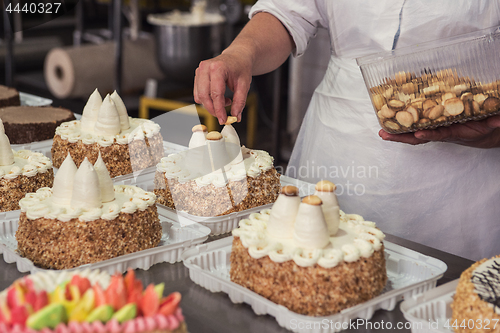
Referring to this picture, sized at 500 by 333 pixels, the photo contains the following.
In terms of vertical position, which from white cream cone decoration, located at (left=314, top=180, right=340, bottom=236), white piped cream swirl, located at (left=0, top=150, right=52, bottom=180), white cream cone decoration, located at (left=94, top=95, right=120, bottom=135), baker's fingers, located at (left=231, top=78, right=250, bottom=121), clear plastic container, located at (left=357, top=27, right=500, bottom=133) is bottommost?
white piped cream swirl, located at (left=0, top=150, right=52, bottom=180)

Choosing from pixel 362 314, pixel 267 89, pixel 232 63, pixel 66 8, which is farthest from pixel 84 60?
pixel 362 314

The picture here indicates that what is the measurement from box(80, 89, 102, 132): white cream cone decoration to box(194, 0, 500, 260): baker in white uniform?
1.55ft

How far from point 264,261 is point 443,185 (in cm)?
86

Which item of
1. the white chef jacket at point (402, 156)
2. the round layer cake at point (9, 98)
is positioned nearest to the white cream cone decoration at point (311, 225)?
the white chef jacket at point (402, 156)

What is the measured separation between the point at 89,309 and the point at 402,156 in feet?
3.88

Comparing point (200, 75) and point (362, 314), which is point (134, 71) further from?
point (362, 314)

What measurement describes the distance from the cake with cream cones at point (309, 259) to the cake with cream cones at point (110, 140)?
0.80 metres

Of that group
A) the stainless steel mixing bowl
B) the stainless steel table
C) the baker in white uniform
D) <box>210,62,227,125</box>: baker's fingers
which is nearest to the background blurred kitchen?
the stainless steel mixing bowl

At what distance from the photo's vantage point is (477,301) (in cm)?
94

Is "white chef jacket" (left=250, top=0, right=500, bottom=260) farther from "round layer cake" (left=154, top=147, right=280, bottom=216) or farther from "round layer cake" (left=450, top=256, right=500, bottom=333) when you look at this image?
"round layer cake" (left=450, top=256, right=500, bottom=333)

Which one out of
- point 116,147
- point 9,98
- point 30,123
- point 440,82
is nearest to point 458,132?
point 440,82

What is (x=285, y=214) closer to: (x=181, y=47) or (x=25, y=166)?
(x=25, y=166)

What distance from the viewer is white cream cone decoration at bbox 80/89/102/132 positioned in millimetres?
1883

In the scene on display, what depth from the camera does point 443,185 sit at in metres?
1.71
